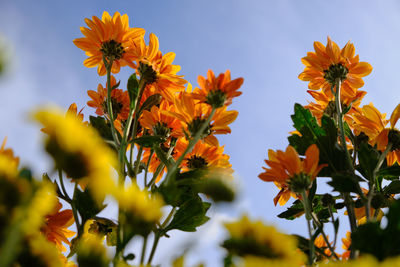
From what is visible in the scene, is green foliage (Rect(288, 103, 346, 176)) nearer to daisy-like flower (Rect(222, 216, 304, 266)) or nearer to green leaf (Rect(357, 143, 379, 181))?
green leaf (Rect(357, 143, 379, 181))

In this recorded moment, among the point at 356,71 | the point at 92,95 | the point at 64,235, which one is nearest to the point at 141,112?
the point at 92,95

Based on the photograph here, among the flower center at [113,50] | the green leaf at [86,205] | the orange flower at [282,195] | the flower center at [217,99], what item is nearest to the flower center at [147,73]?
the flower center at [113,50]

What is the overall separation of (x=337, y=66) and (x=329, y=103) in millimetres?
164

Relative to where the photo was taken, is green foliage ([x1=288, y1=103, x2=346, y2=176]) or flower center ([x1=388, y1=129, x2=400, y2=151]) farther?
flower center ([x1=388, y1=129, x2=400, y2=151])

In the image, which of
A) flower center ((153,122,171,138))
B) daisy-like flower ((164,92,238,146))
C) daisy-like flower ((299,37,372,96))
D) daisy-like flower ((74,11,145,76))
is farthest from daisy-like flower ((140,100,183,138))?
daisy-like flower ((299,37,372,96))

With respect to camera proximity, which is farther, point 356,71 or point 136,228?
point 356,71

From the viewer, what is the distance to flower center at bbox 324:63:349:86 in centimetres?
148

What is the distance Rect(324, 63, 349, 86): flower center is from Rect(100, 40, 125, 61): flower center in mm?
763

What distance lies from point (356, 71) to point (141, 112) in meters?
0.82

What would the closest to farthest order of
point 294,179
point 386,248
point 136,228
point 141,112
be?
point 136,228 → point 386,248 → point 294,179 → point 141,112

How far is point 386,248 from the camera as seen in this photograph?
81cm

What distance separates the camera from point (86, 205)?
41.1 inches

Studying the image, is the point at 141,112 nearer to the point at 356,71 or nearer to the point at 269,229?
the point at 269,229

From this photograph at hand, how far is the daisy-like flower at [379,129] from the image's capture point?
1.30 meters
